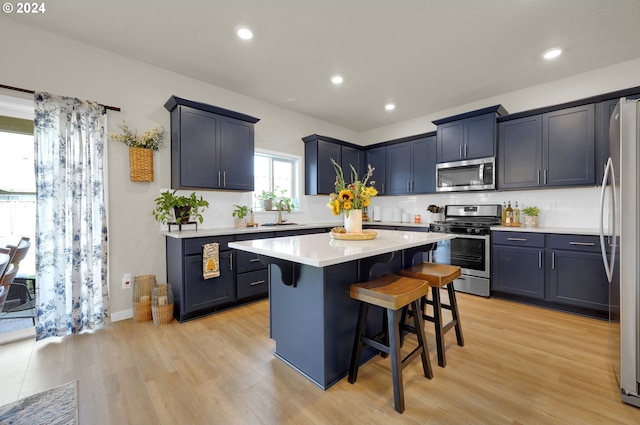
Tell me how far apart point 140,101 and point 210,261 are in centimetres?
200

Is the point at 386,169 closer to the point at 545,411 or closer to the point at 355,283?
the point at 355,283

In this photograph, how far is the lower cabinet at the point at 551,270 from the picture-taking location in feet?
9.53

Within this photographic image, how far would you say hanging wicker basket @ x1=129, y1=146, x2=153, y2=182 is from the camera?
2.93 metres

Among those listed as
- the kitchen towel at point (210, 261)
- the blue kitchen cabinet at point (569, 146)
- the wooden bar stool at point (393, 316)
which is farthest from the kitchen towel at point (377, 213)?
the wooden bar stool at point (393, 316)

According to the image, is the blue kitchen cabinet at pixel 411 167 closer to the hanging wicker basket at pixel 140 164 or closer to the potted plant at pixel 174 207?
the potted plant at pixel 174 207

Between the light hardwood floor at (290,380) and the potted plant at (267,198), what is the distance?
6.59ft

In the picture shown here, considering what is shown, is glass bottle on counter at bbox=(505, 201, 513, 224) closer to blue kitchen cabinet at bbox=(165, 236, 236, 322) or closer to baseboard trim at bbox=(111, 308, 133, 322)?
blue kitchen cabinet at bbox=(165, 236, 236, 322)

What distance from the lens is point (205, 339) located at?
8.10 ft

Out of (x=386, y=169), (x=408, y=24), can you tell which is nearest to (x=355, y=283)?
(x=408, y=24)

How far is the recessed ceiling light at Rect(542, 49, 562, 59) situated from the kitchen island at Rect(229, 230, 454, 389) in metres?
2.58

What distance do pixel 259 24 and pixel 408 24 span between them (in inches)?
53.6

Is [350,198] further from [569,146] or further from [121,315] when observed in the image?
[569,146]

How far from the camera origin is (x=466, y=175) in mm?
4051

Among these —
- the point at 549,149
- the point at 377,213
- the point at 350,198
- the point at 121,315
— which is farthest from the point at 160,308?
the point at 549,149
